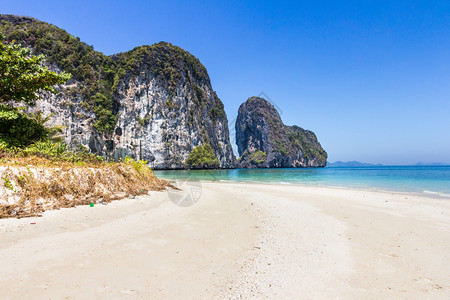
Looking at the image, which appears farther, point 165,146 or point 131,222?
point 165,146

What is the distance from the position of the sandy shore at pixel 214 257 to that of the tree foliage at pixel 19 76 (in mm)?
6451

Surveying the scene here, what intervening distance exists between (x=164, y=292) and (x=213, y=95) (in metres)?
107

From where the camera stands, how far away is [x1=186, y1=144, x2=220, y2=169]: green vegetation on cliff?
246 feet

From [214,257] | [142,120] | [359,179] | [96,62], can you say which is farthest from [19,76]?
[96,62]

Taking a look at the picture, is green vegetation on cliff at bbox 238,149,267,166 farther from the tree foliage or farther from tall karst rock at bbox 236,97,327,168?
the tree foliage

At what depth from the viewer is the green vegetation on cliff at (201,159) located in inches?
2955

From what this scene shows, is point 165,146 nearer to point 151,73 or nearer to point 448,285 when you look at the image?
point 151,73

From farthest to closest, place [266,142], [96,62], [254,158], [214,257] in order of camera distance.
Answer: [266,142], [254,158], [96,62], [214,257]

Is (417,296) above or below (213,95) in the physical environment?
below

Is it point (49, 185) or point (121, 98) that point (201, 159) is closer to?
point (121, 98)

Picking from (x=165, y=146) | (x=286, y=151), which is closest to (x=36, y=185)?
(x=165, y=146)

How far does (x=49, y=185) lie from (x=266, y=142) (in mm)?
152148

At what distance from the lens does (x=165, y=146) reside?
70.1 meters

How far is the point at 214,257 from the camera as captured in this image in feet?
13.5
